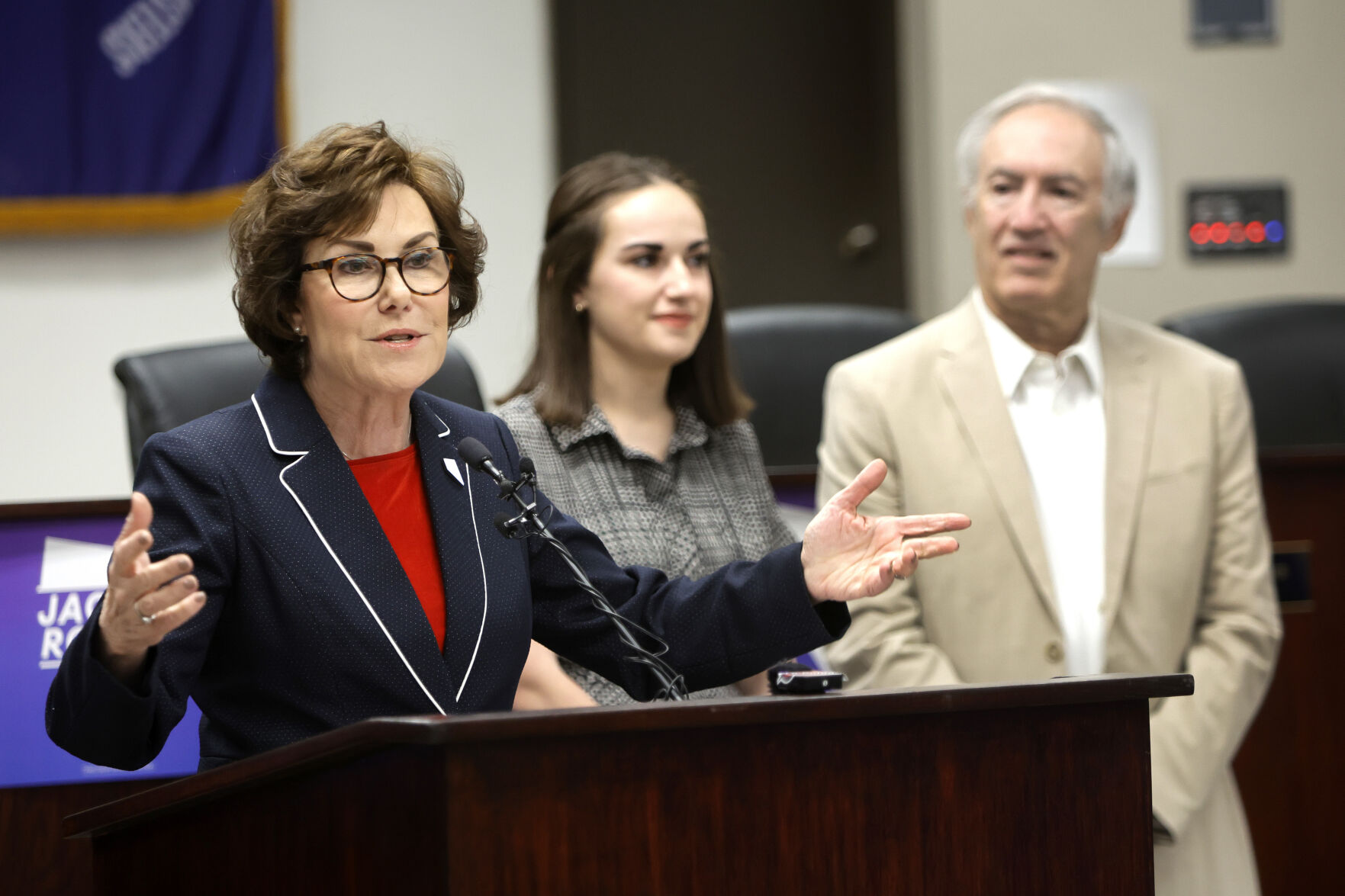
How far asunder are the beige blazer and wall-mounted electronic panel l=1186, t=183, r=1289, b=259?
157 cm

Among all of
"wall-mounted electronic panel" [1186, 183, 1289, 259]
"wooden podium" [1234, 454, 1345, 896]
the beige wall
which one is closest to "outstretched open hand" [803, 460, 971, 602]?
"wooden podium" [1234, 454, 1345, 896]

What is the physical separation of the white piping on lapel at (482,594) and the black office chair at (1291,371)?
217 centimetres

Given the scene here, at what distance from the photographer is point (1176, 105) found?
12.6 feet

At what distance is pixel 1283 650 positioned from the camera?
256 cm

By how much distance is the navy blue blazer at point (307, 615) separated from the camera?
53.1 inches

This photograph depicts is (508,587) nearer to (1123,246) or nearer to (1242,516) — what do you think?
(1242,516)

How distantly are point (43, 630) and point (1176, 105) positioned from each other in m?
3.13

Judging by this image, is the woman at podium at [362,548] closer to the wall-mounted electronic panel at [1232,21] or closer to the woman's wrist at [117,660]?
the woman's wrist at [117,660]

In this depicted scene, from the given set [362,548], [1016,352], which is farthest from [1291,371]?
[362,548]

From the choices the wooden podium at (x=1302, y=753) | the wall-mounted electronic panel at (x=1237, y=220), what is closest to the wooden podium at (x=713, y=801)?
the wooden podium at (x=1302, y=753)

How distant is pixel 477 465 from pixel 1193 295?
299 cm

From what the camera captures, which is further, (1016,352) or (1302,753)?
(1302,753)

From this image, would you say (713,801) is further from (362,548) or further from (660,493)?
(660,493)

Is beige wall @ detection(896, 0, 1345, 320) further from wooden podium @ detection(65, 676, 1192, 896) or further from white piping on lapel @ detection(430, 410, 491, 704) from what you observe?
wooden podium @ detection(65, 676, 1192, 896)
